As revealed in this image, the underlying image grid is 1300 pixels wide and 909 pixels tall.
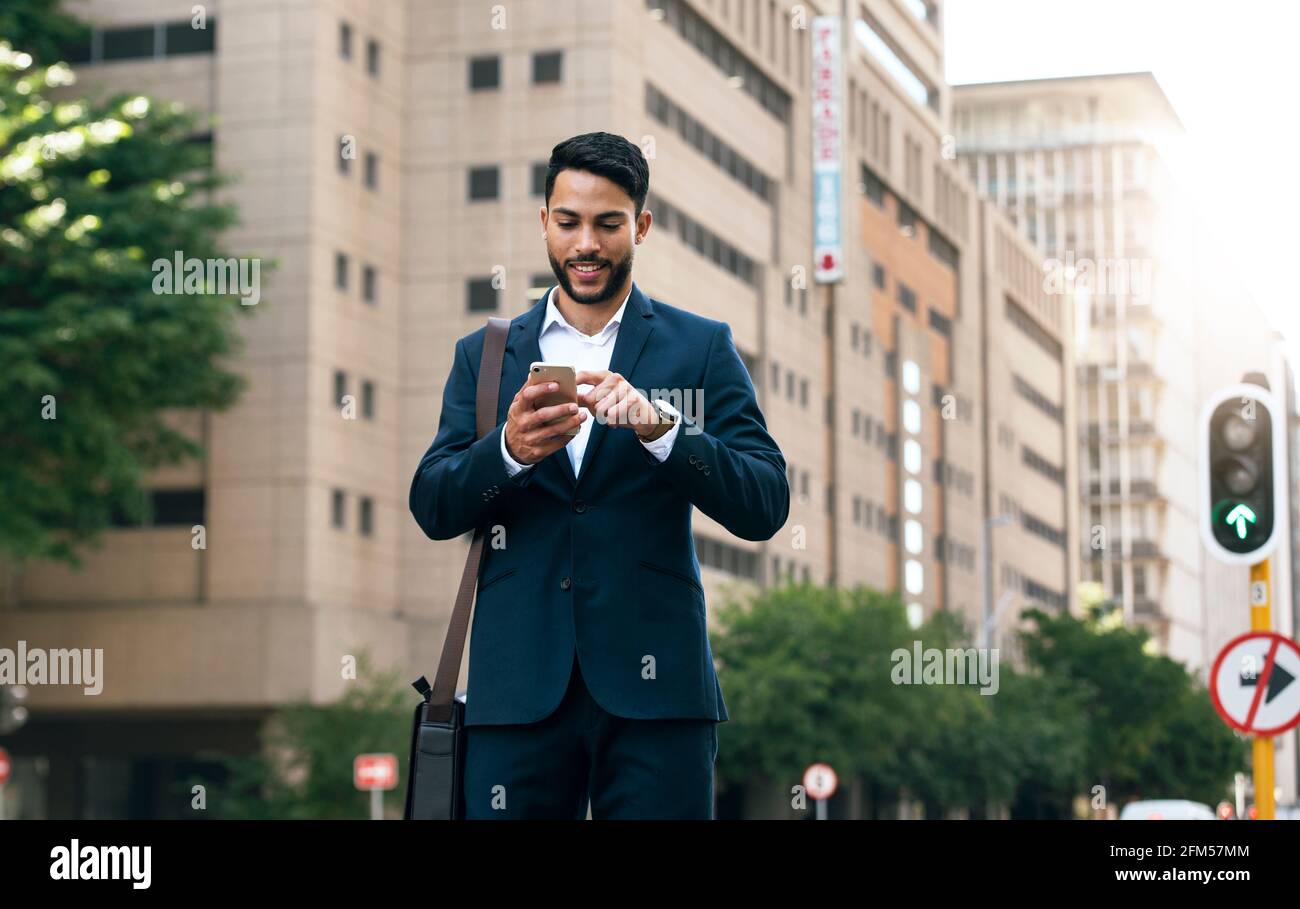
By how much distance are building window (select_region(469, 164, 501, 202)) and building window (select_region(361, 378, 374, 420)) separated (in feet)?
20.0

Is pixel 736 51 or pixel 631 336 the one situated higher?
pixel 736 51

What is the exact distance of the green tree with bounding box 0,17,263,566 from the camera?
3709 centimetres

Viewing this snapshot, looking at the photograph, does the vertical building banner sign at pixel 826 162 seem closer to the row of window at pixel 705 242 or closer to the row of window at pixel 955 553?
the row of window at pixel 705 242

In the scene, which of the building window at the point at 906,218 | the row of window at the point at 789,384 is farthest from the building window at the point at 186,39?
the building window at the point at 906,218

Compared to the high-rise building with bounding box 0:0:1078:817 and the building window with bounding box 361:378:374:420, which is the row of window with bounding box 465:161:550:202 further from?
the building window with bounding box 361:378:374:420

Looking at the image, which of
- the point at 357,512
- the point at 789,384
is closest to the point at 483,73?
the point at 357,512

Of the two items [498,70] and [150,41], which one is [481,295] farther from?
[150,41]

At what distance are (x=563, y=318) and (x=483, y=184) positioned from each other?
5443 cm

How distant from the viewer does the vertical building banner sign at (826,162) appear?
2980 inches

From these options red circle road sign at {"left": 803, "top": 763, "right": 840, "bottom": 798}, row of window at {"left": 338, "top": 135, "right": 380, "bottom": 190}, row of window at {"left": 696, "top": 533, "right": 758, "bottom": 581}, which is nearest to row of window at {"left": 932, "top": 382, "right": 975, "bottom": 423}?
row of window at {"left": 696, "top": 533, "right": 758, "bottom": 581}

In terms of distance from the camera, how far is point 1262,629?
1156 centimetres

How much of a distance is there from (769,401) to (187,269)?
95.7 ft

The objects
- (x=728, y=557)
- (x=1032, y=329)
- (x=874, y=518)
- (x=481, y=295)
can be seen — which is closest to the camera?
(x=481, y=295)
